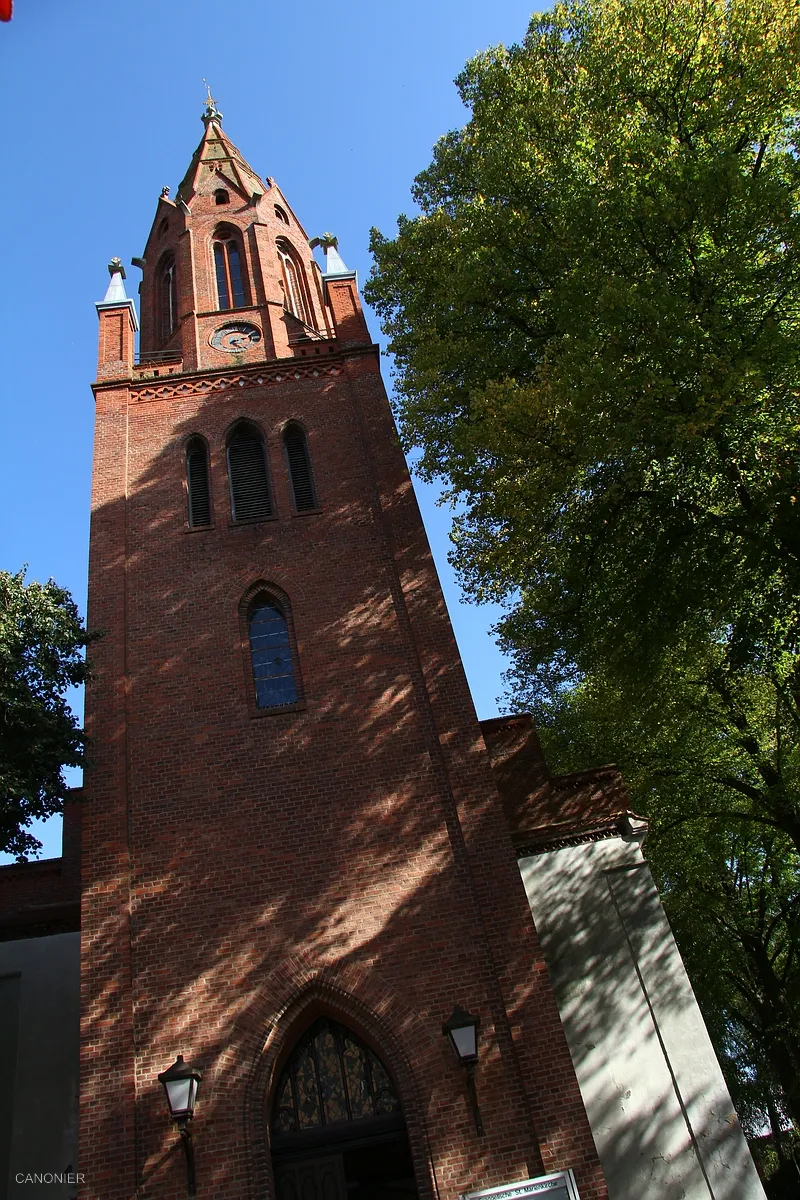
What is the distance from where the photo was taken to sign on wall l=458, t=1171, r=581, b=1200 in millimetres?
7367

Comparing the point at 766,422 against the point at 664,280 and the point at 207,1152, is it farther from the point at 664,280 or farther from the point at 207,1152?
the point at 207,1152

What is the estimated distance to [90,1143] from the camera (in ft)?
26.4

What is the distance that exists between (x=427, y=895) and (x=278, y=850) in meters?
1.74

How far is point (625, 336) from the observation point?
30.9ft

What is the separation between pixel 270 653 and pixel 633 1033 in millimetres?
6441

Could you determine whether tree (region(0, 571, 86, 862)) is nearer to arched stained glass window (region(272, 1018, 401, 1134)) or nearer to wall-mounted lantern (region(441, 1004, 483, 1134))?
arched stained glass window (region(272, 1018, 401, 1134))

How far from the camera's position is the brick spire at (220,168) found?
20.0 m

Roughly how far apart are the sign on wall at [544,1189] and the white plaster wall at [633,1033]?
2601 mm

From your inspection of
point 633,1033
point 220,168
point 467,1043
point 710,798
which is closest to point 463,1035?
point 467,1043

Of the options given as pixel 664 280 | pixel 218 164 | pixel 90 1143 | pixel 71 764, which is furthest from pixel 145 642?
pixel 218 164

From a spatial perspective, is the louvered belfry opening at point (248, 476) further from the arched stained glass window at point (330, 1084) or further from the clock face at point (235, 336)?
the arched stained glass window at point (330, 1084)

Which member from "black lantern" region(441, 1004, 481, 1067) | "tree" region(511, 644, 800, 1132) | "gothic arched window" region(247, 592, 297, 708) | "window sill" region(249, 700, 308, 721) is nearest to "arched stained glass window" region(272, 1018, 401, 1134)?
"black lantern" region(441, 1004, 481, 1067)

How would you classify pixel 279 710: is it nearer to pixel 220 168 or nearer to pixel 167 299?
pixel 167 299

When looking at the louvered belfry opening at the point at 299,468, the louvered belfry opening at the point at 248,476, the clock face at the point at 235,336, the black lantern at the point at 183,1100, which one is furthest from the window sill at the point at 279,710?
the clock face at the point at 235,336
